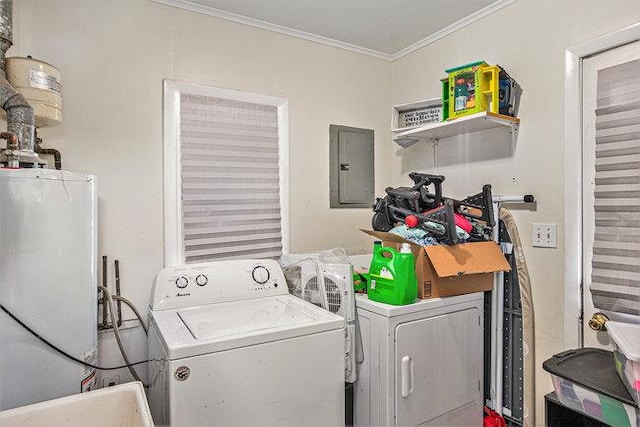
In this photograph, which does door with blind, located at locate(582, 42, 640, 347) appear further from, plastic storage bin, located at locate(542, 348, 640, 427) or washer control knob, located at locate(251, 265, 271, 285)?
washer control knob, located at locate(251, 265, 271, 285)

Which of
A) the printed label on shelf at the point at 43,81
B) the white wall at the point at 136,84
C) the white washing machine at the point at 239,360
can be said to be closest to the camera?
the white washing machine at the point at 239,360

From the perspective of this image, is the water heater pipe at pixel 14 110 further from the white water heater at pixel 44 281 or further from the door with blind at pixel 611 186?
the door with blind at pixel 611 186

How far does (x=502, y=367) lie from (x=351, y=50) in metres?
2.28

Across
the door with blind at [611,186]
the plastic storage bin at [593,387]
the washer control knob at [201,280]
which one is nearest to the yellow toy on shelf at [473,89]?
the door with blind at [611,186]

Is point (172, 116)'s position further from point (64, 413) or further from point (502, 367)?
point (502, 367)

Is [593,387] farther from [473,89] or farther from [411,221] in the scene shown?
[473,89]

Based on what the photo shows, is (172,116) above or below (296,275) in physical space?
above

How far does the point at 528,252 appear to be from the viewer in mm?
1967

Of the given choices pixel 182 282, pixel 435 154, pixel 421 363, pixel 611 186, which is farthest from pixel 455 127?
pixel 182 282

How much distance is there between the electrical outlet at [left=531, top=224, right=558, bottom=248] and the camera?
1.85 metres

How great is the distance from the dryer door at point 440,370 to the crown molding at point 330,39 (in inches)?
67.8

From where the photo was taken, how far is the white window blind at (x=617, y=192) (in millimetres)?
1591

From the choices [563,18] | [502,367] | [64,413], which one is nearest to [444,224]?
[502,367]

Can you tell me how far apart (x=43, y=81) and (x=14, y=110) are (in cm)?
24
